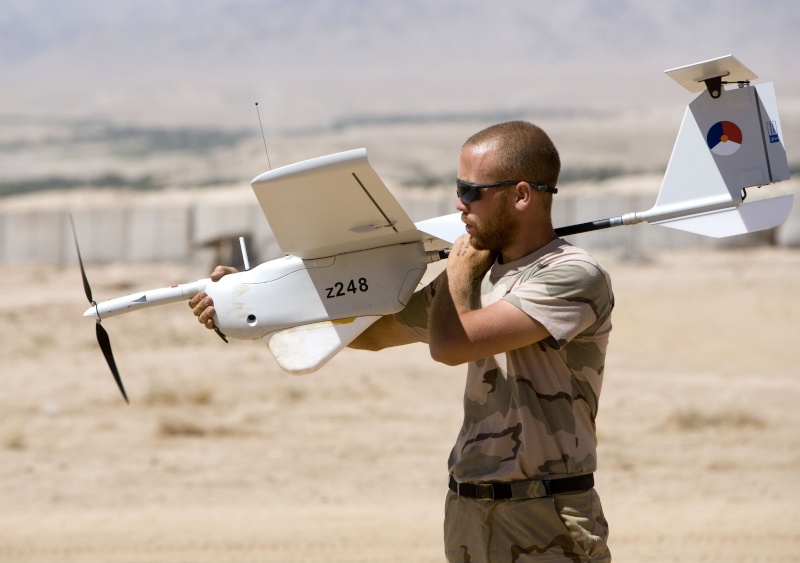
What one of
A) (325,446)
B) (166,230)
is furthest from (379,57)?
(325,446)

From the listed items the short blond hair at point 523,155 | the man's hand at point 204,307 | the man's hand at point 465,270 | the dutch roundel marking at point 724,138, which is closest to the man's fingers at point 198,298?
the man's hand at point 204,307

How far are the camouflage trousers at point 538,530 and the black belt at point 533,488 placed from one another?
0.01m

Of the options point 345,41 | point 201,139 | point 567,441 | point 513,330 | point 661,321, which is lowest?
point 661,321

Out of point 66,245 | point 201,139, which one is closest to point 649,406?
point 66,245

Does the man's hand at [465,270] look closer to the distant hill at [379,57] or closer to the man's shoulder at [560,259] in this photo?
the man's shoulder at [560,259]

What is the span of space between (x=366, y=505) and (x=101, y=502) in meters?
2.17

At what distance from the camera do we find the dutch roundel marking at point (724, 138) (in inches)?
150

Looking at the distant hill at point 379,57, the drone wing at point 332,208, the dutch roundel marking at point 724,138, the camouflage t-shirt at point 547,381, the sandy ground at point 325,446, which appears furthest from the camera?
the distant hill at point 379,57

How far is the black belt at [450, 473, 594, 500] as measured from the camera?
10.7 ft

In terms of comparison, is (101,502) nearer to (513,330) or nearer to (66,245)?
(513,330)

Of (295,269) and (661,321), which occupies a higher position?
(295,269)

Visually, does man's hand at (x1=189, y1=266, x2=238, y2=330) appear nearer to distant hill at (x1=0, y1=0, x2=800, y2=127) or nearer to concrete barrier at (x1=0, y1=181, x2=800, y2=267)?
concrete barrier at (x1=0, y1=181, x2=800, y2=267)

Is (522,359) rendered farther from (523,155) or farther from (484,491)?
(523,155)

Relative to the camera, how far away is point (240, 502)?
915 cm
